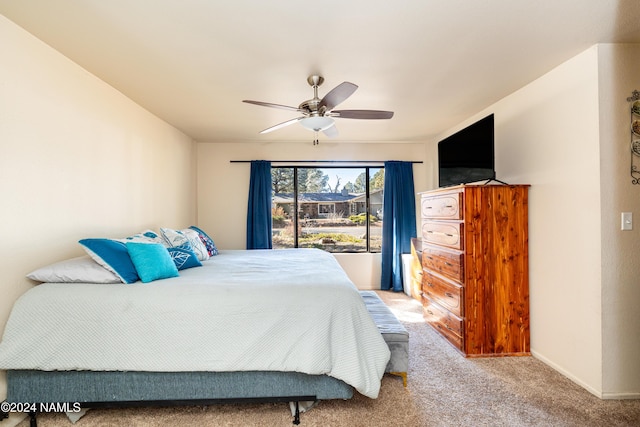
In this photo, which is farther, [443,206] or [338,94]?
[443,206]

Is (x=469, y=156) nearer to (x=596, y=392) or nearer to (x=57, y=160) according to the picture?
(x=596, y=392)

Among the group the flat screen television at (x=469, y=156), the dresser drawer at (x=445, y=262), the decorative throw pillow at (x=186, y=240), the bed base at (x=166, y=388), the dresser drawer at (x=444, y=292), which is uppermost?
the flat screen television at (x=469, y=156)

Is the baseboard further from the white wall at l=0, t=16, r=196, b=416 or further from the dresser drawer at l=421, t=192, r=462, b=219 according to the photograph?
the white wall at l=0, t=16, r=196, b=416

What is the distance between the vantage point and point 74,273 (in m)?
1.92

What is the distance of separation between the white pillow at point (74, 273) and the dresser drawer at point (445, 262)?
2.69 m

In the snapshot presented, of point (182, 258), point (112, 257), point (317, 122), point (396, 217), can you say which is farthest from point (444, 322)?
point (112, 257)

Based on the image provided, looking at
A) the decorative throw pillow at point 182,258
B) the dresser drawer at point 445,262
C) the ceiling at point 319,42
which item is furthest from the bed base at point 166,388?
the ceiling at point 319,42

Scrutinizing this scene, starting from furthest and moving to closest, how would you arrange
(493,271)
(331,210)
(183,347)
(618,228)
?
1. (331,210)
2. (493,271)
3. (618,228)
4. (183,347)

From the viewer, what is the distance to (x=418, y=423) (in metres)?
1.82

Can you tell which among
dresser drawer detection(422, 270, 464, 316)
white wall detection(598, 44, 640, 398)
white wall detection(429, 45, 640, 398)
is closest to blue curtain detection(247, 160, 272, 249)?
dresser drawer detection(422, 270, 464, 316)

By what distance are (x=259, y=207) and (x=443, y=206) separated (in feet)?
Answer: 8.96

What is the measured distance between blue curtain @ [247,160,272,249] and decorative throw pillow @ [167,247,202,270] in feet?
6.62

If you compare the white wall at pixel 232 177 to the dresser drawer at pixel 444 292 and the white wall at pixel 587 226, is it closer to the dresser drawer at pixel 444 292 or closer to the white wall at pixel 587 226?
the dresser drawer at pixel 444 292

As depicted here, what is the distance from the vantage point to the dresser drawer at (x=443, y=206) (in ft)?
9.16
